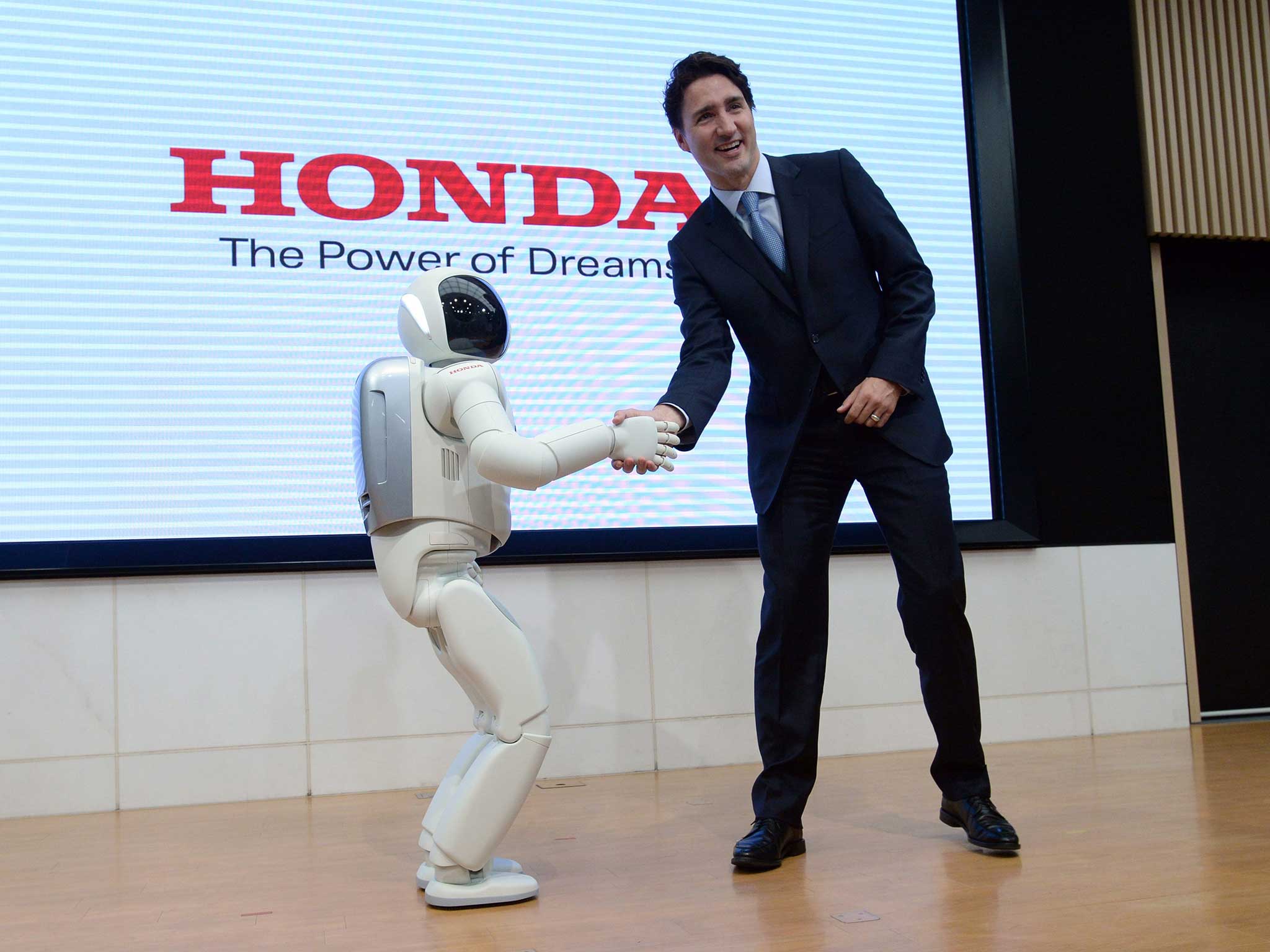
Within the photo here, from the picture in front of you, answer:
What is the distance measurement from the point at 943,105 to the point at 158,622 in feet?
11.5

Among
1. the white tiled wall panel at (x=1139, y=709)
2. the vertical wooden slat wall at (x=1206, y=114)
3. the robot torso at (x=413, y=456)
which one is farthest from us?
the vertical wooden slat wall at (x=1206, y=114)

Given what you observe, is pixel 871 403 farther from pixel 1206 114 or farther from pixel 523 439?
pixel 1206 114

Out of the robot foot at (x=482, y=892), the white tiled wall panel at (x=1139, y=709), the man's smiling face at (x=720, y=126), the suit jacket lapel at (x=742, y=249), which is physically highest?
the man's smiling face at (x=720, y=126)

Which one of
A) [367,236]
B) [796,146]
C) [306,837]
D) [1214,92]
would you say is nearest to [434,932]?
[306,837]

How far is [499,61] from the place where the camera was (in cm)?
392

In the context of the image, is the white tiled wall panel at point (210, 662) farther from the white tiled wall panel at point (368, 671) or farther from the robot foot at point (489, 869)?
the robot foot at point (489, 869)

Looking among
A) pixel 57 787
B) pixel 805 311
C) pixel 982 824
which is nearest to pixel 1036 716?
pixel 982 824

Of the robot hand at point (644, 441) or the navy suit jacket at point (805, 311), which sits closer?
the robot hand at point (644, 441)

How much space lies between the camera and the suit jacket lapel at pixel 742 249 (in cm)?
236

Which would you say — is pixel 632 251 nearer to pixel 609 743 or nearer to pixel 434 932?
pixel 609 743

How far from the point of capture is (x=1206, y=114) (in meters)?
4.62

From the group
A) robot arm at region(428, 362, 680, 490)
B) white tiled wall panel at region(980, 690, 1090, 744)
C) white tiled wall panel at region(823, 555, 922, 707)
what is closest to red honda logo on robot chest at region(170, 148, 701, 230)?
white tiled wall panel at region(823, 555, 922, 707)

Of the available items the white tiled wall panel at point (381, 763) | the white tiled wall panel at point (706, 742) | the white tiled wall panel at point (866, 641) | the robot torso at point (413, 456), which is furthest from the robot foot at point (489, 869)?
the white tiled wall panel at point (866, 641)

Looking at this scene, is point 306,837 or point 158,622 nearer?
point 306,837
